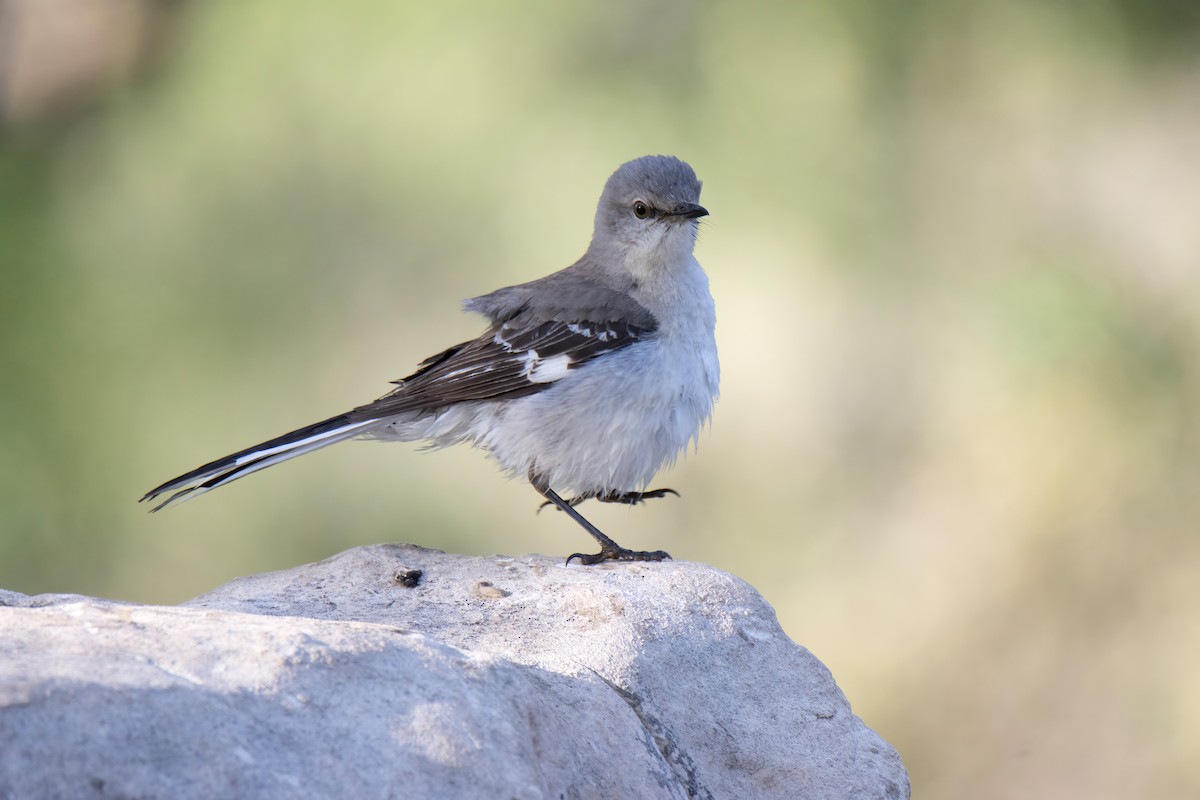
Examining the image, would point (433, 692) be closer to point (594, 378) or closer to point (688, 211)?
point (594, 378)

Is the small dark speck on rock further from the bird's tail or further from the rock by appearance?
the bird's tail

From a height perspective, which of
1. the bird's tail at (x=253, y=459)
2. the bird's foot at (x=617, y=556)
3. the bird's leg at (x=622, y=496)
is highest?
the bird's tail at (x=253, y=459)

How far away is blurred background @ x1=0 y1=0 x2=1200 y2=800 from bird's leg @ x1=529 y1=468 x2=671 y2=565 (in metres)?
3.15

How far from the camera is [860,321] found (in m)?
8.39

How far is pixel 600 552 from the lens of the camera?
4.81 m

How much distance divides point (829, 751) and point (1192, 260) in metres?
5.71

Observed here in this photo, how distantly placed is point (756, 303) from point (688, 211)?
3117mm

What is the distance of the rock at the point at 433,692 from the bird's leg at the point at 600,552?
1.08ft

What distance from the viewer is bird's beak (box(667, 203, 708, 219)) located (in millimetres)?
5332

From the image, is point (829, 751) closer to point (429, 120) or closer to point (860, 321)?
point (860, 321)

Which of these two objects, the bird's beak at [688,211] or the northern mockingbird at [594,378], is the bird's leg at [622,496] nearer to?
the northern mockingbird at [594,378]

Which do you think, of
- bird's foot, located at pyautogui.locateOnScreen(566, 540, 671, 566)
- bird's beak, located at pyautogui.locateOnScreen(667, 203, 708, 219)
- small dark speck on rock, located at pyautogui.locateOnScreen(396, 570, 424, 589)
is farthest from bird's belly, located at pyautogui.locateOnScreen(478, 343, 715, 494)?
small dark speck on rock, located at pyautogui.locateOnScreen(396, 570, 424, 589)

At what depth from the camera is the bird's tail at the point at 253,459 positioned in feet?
14.9

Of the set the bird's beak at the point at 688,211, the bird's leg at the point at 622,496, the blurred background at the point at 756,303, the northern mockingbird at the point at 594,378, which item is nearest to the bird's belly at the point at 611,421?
the northern mockingbird at the point at 594,378
